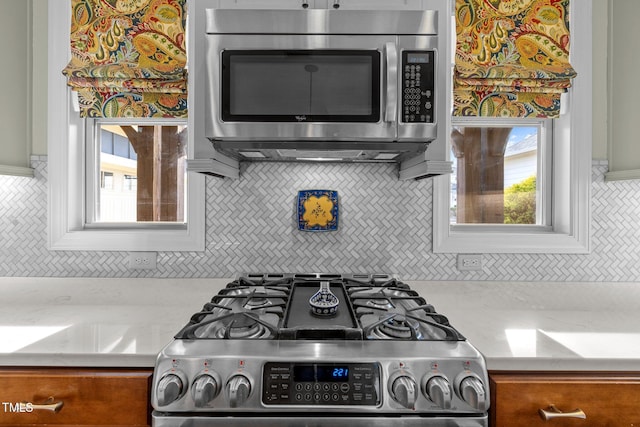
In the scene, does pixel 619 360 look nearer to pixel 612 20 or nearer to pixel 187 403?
pixel 187 403

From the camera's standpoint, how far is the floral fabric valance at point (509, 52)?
5.31 feet

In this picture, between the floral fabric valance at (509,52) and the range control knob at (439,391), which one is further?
the floral fabric valance at (509,52)

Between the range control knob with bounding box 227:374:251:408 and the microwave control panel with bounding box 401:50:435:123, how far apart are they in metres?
0.92

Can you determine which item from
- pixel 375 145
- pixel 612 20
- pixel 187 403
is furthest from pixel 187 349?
pixel 612 20

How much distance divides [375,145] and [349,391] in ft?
2.62

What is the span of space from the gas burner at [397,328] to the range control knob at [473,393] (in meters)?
0.15

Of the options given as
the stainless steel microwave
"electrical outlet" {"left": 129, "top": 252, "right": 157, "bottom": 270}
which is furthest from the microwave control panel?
"electrical outlet" {"left": 129, "top": 252, "right": 157, "bottom": 270}

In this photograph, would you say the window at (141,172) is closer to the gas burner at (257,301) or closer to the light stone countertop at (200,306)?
the light stone countertop at (200,306)

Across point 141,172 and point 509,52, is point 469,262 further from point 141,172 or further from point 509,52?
point 141,172

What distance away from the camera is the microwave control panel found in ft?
4.02

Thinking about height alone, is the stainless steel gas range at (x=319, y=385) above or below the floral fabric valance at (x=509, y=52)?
below

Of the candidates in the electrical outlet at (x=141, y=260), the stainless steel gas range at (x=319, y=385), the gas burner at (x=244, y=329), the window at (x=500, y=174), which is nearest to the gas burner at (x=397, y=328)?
the stainless steel gas range at (x=319, y=385)

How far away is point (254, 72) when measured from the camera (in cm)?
123

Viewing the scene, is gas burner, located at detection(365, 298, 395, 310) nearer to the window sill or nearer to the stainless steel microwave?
the stainless steel microwave
